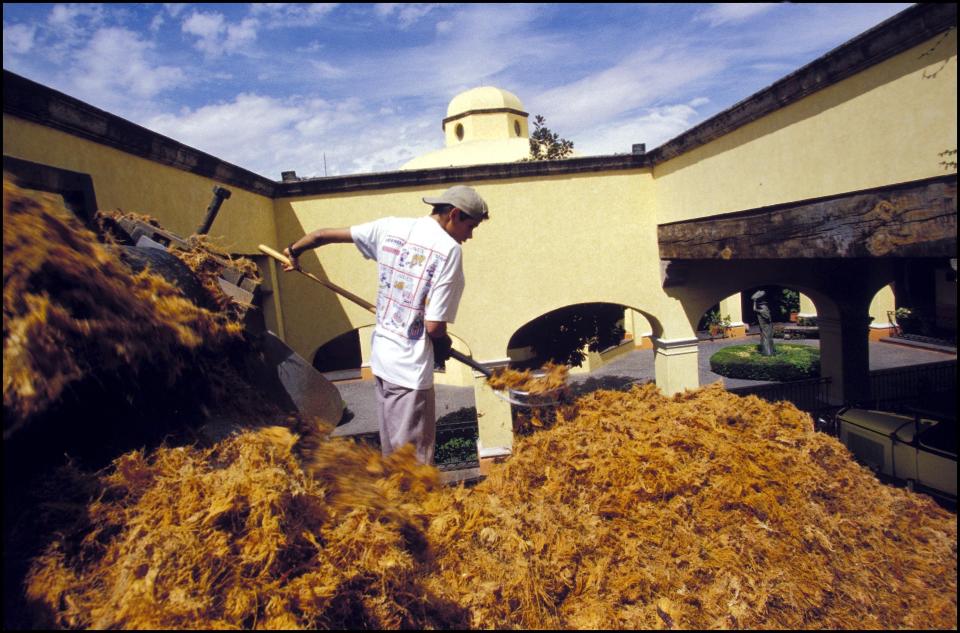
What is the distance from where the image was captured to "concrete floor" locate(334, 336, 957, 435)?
14.3m

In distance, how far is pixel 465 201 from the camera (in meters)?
2.82

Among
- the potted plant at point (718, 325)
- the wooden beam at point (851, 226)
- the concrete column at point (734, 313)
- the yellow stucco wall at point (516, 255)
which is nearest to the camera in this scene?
the wooden beam at point (851, 226)

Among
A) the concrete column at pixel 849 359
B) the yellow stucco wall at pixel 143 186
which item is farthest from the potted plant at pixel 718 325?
the yellow stucco wall at pixel 143 186

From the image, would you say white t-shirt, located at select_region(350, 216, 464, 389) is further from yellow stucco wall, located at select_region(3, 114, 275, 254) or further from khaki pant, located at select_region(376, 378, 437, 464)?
yellow stucco wall, located at select_region(3, 114, 275, 254)

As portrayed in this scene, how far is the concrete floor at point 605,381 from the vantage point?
14258 mm

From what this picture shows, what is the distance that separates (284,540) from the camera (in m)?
1.74

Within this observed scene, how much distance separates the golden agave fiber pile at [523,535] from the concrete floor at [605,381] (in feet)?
32.7

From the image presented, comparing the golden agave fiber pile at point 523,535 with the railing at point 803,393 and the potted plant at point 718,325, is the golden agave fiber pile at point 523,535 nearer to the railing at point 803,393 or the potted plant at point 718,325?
the railing at point 803,393

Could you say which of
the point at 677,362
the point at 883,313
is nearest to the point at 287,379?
the point at 677,362

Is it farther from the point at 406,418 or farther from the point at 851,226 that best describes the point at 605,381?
the point at 406,418

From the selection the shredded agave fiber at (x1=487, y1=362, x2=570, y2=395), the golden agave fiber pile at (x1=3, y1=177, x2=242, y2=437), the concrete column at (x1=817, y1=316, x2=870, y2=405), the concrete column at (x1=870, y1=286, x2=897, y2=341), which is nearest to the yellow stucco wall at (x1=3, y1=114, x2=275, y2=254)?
the golden agave fiber pile at (x1=3, y1=177, x2=242, y2=437)

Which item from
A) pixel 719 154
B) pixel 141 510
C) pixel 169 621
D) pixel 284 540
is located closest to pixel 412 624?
pixel 284 540

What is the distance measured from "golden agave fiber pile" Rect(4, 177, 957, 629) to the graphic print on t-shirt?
26.9 inches

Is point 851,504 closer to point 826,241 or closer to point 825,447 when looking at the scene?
point 825,447
